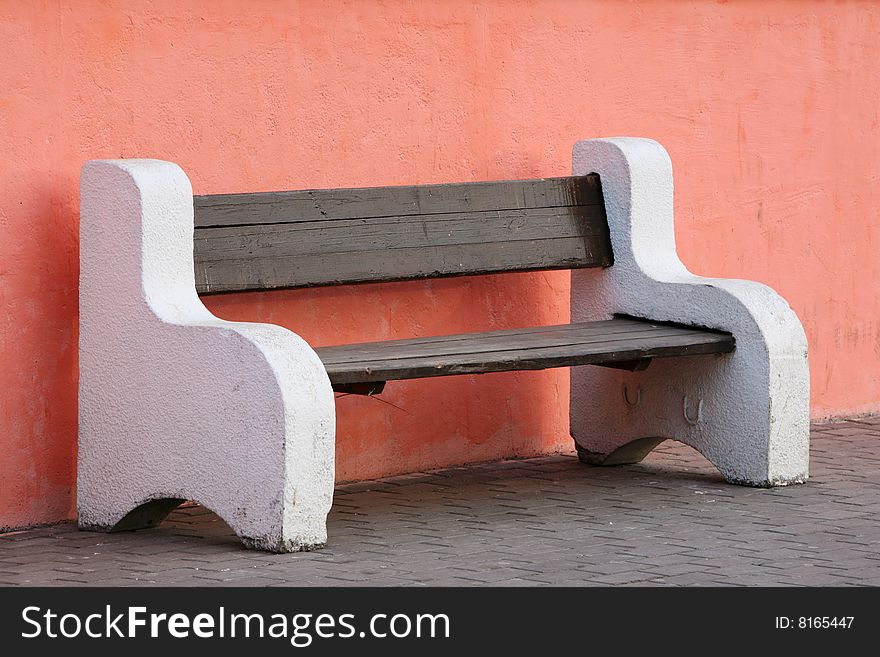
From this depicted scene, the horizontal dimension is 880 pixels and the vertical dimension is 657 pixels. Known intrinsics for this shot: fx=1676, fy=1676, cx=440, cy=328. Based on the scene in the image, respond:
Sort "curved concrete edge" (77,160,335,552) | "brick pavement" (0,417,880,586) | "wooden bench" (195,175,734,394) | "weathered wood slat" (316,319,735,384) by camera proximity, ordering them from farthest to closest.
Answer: "wooden bench" (195,175,734,394) → "weathered wood slat" (316,319,735,384) → "curved concrete edge" (77,160,335,552) → "brick pavement" (0,417,880,586)

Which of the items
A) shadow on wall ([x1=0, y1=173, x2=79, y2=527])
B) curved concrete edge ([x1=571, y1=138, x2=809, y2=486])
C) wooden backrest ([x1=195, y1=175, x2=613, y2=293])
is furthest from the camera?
curved concrete edge ([x1=571, y1=138, x2=809, y2=486])

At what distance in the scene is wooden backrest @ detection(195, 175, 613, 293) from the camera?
5949 millimetres

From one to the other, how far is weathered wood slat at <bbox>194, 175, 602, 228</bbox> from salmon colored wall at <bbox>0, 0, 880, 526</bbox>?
0.30 meters

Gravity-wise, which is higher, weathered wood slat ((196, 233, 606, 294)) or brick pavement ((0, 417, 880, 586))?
weathered wood slat ((196, 233, 606, 294))

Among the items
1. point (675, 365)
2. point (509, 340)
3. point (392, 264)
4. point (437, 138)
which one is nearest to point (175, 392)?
point (392, 264)

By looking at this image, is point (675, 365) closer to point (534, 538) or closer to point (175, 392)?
point (534, 538)

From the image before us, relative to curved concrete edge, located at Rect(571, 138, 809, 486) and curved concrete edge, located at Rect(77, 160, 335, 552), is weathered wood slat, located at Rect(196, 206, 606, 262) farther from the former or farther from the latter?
curved concrete edge, located at Rect(77, 160, 335, 552)

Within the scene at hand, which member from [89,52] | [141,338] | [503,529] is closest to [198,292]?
[141,338]

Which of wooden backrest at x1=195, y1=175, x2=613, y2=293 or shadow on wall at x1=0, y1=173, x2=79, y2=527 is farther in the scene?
wooden backrest at x1=195, y1=175, x2=613, y2=293

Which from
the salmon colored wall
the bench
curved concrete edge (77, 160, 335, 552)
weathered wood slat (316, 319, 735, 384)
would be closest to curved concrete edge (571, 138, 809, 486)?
the bench

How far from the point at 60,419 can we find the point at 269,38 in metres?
1.65

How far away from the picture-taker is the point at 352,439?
6.69m

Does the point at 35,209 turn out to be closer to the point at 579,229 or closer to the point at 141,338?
the point at 141,338

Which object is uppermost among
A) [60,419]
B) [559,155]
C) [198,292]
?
[559,155]
